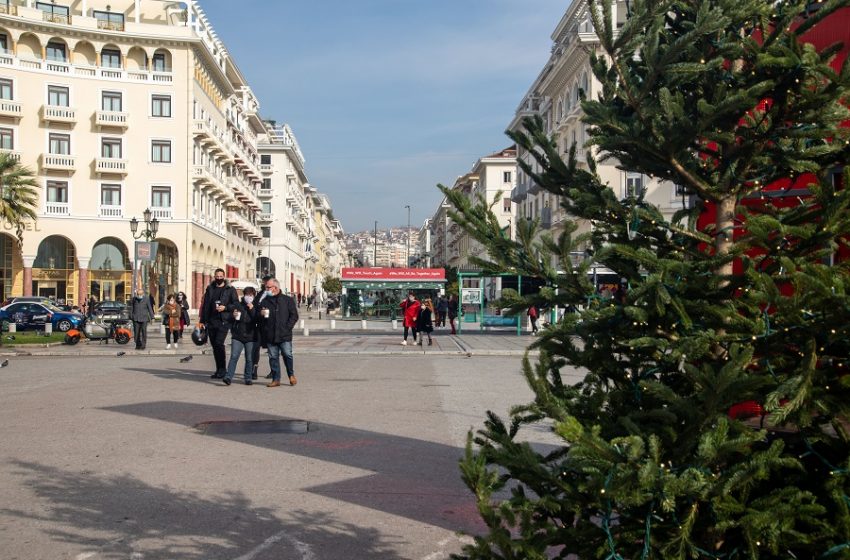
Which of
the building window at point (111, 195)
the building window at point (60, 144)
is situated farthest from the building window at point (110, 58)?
the building window at point (111, 195)

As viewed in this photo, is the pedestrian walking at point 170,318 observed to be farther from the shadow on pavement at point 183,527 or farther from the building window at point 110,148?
the building window at point 110,148

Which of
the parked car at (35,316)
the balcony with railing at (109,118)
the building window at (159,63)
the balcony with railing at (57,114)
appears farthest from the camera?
the building window at (159,63)

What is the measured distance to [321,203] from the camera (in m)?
148

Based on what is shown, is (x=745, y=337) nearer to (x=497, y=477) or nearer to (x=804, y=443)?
(x=804, y=443)

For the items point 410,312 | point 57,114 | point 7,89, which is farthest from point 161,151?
point 410,312

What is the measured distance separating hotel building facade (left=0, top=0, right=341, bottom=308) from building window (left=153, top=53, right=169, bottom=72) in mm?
83

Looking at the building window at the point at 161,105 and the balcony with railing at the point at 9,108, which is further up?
the building window at the point at 161,105

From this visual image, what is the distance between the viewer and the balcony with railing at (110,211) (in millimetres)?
53800

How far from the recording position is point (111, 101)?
177 feet

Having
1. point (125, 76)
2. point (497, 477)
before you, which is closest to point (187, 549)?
point (497, 477)

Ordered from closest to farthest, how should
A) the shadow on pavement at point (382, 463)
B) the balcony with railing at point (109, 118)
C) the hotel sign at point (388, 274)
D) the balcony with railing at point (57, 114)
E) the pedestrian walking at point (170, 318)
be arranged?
the shadow on pavement at point (382, 463), the pedestrian walking at point (170, 318), the hotel sign at point (388, 274), the balcony with railing at point (57, 114), the balcony with railing at point (109, 118)

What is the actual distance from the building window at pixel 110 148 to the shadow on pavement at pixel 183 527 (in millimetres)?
51155

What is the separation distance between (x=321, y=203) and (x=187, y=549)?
145 meters

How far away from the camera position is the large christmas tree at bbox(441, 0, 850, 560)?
111 inches
